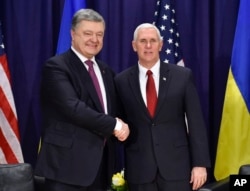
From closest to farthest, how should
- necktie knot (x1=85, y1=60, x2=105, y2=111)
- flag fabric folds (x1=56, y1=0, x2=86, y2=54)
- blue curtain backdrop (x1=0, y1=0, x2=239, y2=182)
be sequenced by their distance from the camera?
1. necktie knot (x1=85, y1=60, x2=105, y2=111)
2. flag fabric folds (x1=56, y1=0, x2=86, y2=54)
3. blue curtain backdrop (x1=0, y1=0, x2=239, y2=182)

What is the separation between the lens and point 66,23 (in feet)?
13.0

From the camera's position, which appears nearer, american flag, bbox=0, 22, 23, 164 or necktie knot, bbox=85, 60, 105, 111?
necktie knot, bbox=85, 60, 105, 111

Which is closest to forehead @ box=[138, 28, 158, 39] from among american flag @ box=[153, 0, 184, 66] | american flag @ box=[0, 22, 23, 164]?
american flag @ box=[153, 0, 184, 66]

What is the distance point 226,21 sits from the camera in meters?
4.15

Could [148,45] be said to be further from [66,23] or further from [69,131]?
[66,23]

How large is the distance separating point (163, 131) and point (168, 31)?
1307 millimetres

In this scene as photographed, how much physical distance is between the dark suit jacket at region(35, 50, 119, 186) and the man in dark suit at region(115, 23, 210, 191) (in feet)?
0.89

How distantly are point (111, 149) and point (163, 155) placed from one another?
0.32 metres

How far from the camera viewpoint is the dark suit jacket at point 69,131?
2.58m

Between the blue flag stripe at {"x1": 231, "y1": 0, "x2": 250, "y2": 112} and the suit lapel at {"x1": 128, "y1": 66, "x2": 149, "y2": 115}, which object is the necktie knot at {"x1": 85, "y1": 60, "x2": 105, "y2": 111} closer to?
the suit lapel at {"x1": 128, "y1": 66, "x2": 149, "y2": 115}

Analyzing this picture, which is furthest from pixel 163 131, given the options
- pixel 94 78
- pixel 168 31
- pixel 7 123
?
pixel 7 123

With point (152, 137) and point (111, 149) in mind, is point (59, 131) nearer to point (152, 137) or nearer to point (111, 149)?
point (111, 149)

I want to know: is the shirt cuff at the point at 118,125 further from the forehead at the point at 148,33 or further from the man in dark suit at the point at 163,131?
the forehead at the point at 148,33

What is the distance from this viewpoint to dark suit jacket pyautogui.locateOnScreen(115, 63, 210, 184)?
9.17 ft
